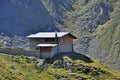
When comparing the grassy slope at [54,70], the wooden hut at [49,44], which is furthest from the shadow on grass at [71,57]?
the wooden hut at [49,44]

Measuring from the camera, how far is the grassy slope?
92.2 metres

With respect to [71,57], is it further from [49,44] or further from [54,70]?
[54,70]

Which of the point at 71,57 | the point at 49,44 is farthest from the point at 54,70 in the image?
the point at 49,44

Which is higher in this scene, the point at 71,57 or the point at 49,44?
the point at 49,44

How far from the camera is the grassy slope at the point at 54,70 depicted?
92.2 metres

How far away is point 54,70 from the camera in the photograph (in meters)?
105

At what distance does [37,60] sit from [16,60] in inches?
256

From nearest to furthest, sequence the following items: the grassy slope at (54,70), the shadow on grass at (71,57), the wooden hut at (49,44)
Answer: the grassy slope at (54,70)
the shadow on grass at (71,57)
the wooden hut at (49,44)

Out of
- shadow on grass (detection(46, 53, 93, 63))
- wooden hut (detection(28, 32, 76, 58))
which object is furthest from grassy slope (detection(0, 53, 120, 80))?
wooden hut (detection(28, 32, 76, 58))

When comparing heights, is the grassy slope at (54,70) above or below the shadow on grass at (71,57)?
below

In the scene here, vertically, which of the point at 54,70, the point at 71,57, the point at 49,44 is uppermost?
the point at 49,44

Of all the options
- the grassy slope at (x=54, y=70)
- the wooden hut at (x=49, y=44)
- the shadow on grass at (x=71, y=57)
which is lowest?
the grassy slope at (x=54, y=70)

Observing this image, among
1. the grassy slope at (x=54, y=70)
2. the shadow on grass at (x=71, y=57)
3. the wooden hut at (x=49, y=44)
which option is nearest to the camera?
the grassy slope at (x=54, y=70)

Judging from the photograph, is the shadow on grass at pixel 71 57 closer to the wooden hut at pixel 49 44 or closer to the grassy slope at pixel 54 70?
the grassy slope at pixel 54 70
